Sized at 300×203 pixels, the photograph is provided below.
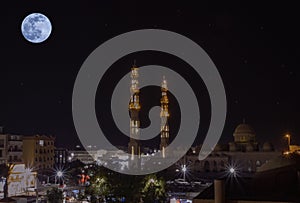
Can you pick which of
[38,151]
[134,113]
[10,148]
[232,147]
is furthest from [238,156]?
[10,148]

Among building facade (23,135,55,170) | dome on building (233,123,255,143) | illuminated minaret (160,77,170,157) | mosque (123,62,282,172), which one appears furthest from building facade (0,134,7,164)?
dome on building (233,123,255,143)

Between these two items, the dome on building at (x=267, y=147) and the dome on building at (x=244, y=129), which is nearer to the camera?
the dome on building at (x=267, y=147)

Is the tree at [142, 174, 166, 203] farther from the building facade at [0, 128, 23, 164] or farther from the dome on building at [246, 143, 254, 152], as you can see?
the dome on building at [246, 143, 254, 152]

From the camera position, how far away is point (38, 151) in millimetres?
47844

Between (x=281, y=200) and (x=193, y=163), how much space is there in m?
52.0

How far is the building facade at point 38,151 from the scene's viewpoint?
4550 centimetres

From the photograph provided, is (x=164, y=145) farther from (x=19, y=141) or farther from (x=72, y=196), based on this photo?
(x=72, y=196)

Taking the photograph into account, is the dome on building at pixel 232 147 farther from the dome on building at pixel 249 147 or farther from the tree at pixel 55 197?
the tree at pixel 55 197

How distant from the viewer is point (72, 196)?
31.3m

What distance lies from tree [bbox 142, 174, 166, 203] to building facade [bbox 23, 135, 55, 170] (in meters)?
24.0

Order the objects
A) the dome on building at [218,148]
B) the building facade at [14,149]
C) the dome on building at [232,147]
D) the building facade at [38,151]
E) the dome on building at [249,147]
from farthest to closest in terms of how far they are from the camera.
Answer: the dome on building at [218,148], the dome on building at [232,147], the dome on building at [249,147], the building facade at [38,151], the building facade at [14,149]

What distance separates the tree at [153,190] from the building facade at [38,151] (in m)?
24.0

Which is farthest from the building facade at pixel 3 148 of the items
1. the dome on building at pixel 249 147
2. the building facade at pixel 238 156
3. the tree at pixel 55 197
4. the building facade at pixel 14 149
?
the dome on building at pixel 249 147

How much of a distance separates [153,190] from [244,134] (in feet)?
140
